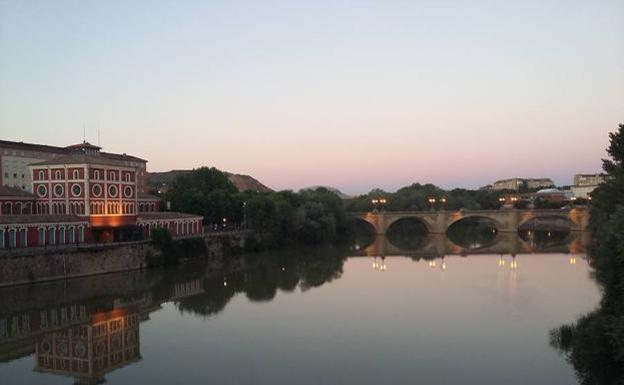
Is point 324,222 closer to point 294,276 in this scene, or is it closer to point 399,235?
point 399,235

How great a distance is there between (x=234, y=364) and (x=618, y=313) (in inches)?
504

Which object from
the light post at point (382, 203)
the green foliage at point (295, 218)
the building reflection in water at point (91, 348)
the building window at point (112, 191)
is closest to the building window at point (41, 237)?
the building window at point (112, 191)

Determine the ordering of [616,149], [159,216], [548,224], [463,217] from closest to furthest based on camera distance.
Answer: [616,149]
[159,216]
[463,217]
[548,224]

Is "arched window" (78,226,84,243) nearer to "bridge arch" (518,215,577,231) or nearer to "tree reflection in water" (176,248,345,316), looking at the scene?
"tree reflection in water" (176,248,345,316)

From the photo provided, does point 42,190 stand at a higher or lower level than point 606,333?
higher

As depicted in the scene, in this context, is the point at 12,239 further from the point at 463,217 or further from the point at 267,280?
the point at 463,217

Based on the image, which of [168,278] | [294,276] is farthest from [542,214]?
[168,278]

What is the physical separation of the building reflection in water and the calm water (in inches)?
2.7

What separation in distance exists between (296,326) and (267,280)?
14.9 metres

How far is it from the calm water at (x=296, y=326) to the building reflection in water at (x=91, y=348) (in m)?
0.07

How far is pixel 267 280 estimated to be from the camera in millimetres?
41344

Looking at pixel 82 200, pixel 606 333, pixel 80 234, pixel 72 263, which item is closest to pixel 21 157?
pixel 82 200

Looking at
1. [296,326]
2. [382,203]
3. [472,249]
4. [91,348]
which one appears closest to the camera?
[91,348]

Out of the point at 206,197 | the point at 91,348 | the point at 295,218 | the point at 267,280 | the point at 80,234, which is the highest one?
the point at 206,197
